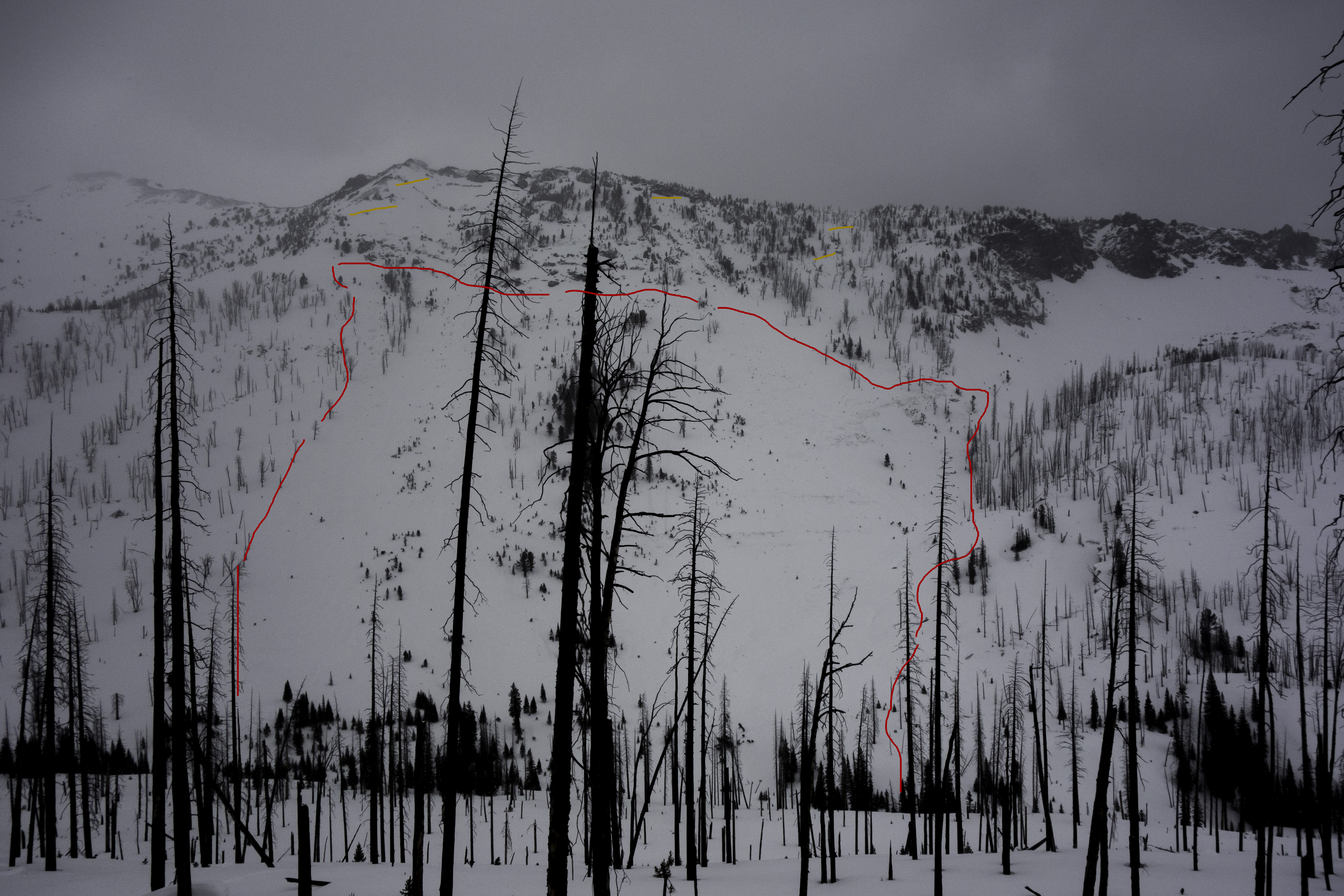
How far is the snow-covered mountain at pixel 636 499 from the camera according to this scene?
3191 inches

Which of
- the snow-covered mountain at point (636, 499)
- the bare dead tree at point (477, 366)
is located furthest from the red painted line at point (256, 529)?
the bare dead tree at point (477, 366)

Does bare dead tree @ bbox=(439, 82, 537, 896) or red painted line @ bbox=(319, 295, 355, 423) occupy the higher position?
red painted line @ bbox=(319, 295, 355, 423)

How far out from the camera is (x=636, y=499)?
10781 centimetres

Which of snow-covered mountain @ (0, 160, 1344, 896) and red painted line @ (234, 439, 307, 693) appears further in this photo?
snow-covered mountain @ (0, 160, 1344, 896)

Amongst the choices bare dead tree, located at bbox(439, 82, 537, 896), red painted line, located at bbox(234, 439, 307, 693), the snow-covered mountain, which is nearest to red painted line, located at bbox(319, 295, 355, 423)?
the snow-covered mountain

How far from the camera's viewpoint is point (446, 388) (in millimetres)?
146375

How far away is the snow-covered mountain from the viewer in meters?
81.1

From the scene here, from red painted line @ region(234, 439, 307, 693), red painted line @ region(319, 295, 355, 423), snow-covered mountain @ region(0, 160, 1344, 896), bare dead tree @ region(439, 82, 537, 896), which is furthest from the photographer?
red painted line @ region(319, 295, 355, 423)

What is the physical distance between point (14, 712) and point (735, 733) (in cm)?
7992

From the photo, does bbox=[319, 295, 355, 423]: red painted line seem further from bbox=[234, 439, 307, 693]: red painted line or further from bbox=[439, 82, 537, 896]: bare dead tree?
bbox=[439, 82, 537, 896]: bare dead tree

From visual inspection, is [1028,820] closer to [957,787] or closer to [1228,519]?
[957,787]

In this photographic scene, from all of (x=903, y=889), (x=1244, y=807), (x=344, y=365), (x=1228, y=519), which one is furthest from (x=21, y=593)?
(x=1228, y=519)

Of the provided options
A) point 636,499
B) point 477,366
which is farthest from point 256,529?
point 477,366

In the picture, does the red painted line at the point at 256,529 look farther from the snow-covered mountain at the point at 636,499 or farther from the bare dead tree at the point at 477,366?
the bare dead tree at the point at 477,366
